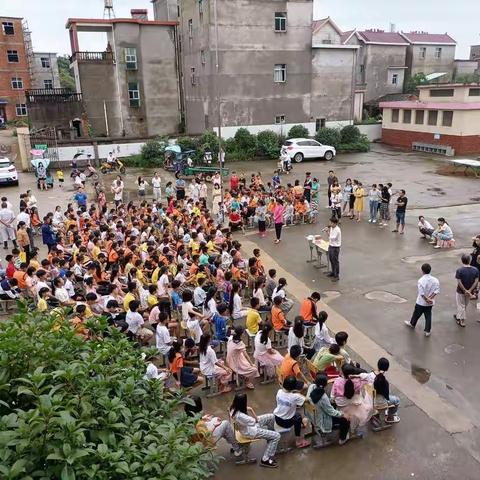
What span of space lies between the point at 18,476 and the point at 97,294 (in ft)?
20.8

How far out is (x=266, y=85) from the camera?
32.9 meters

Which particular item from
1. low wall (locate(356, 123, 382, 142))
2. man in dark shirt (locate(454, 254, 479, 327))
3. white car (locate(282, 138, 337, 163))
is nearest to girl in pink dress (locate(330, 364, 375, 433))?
man in dark shirt (locate(454, 254, 479, 327))

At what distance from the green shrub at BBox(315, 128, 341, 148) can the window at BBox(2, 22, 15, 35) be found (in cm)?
3559

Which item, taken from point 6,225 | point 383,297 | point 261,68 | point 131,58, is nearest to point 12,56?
point 131,58

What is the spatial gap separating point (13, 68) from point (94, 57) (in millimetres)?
22740

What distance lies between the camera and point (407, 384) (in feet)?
25.6

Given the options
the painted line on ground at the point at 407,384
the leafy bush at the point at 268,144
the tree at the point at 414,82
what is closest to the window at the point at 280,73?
the leafy bush at the point at 268,144

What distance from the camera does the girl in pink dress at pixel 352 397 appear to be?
20.9 feet

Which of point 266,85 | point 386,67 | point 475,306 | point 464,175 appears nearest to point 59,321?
point 475,306

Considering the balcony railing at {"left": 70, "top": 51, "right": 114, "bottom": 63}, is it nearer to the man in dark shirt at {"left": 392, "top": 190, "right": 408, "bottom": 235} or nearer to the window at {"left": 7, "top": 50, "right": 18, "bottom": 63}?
the window at {"left": 7, "top": 50, "right": 18, "bottom": 63}

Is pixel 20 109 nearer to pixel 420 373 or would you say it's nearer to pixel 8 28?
pixel 8 28

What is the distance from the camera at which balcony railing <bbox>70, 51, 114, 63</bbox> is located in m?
32.2

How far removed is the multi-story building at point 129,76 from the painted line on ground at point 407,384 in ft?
88.3

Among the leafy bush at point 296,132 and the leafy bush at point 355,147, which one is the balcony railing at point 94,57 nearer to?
the leafy bush at point 296,132
